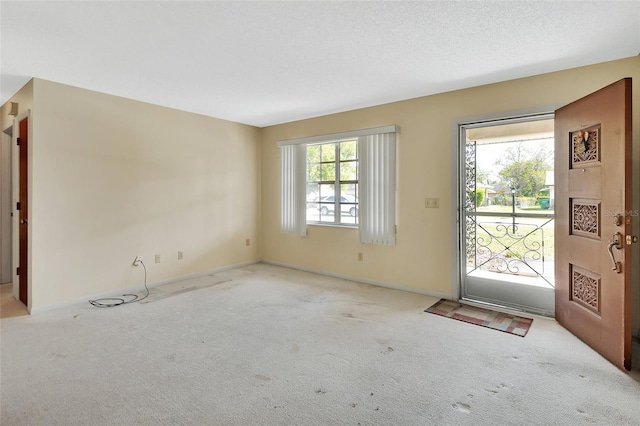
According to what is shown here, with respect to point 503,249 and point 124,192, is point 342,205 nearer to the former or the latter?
point 503,249

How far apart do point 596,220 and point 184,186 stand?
15.7 ft

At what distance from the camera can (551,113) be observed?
317 cm

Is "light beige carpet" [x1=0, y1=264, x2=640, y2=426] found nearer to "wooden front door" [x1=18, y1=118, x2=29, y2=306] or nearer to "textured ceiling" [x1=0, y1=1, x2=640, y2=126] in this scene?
"wooden front door" [x1=18, y1=118, x2=29, y2=306]

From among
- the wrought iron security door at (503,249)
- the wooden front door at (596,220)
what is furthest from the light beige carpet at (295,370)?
the wrought iron security door at (503,249)

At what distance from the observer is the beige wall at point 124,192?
3.45 metres

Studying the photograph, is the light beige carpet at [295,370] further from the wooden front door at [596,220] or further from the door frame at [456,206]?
the door frame at [456,206]

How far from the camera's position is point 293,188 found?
17.4 feet

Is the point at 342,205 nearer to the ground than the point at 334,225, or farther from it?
farther from it

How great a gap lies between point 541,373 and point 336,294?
7.39ft

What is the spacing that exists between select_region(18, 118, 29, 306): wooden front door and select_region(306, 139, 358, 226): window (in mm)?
3553

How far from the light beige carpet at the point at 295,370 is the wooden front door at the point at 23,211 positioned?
0.63 metres

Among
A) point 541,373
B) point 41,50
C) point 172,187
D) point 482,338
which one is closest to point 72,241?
point 172,187

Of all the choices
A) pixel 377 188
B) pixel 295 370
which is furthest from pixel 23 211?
pixel 377 188

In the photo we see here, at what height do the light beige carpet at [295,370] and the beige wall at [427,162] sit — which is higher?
the beige wall at [427,162]
